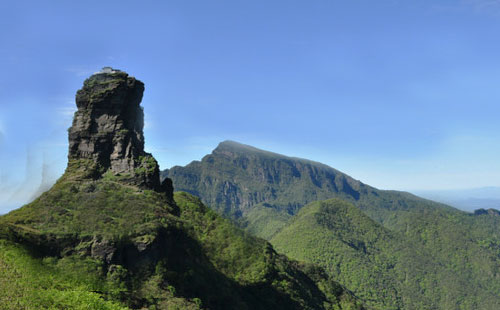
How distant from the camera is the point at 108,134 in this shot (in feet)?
239

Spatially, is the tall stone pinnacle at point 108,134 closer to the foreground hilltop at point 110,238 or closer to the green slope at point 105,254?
the foreground hilltop at point 110,238

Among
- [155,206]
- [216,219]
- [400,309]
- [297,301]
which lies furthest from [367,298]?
[155,206]

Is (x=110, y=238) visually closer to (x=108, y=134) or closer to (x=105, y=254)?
(x=105, y=254)

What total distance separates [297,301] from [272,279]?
9.89 metres

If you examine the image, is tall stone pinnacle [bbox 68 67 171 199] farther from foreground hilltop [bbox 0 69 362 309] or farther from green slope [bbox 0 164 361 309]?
green slope [bbox 0 164 361 309]

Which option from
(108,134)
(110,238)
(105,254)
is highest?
(108,134)

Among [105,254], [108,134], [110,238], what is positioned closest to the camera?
[105,254]

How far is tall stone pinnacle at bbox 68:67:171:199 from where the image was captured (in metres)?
72.4

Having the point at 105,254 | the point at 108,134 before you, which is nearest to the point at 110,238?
the point at 105,254

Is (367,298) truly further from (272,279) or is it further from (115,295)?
(115,295)

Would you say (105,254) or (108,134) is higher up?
(108,134)

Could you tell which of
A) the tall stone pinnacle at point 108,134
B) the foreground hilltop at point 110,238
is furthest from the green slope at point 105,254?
the tall stone pinnacle at point 108,134

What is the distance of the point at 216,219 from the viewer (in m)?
107

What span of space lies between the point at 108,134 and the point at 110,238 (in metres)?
25.0
